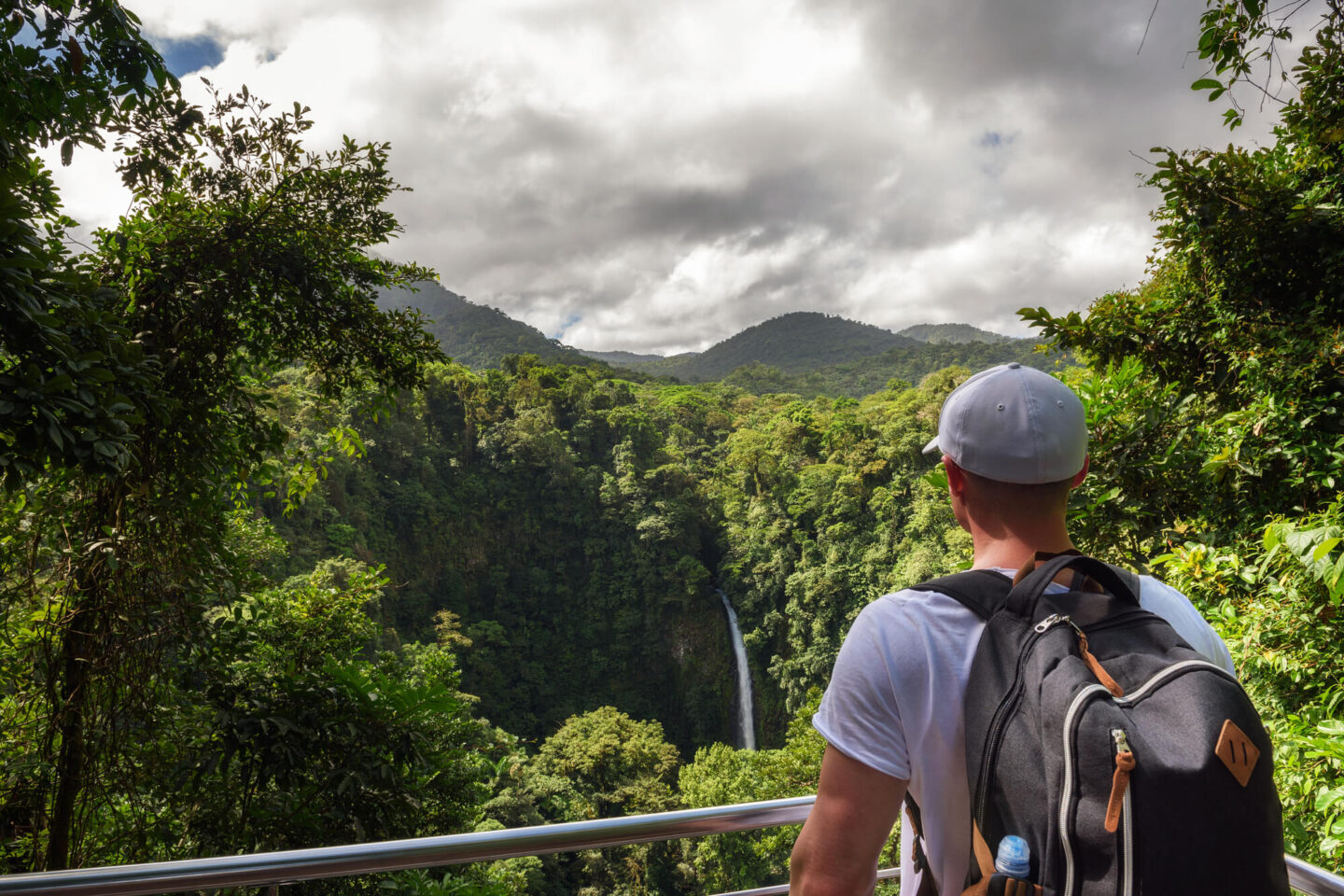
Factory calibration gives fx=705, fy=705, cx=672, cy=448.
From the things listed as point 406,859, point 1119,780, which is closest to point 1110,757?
point 1119,780

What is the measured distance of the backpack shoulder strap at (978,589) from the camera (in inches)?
23.4

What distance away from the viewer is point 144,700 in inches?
89.0

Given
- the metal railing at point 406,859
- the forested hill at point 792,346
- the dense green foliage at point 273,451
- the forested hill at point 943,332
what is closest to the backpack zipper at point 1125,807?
the metal railing at point 406,859

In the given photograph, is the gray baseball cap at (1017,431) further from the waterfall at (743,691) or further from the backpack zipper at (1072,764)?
A: the waterfall at (743,691)

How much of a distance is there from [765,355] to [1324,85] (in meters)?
95.7

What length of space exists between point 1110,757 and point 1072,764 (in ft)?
0.08

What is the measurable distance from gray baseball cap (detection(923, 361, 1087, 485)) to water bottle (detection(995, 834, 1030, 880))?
0.30 meters

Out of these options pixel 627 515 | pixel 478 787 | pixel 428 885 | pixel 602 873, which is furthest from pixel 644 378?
pixel 428 885

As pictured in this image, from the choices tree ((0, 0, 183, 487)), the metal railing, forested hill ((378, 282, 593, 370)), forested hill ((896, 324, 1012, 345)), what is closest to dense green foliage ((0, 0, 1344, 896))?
tree ((0, 0, 183, 487))

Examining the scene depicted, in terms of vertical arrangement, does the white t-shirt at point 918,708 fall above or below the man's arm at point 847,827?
above

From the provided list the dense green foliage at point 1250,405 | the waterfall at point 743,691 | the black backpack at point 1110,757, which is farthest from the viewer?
the waterfall at point 743,691

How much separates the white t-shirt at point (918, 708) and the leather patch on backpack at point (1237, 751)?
6.5 inches

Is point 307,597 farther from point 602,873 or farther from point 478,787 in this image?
point 602,873

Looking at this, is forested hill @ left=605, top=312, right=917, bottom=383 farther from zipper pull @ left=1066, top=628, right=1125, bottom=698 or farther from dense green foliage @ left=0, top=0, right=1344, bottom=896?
zipper pull @ left=1066, top=628, right=1125, bottom=698
